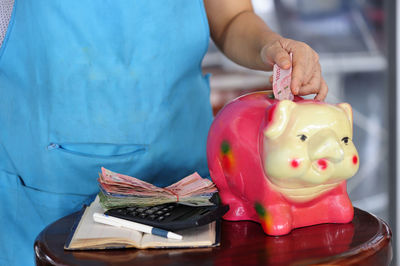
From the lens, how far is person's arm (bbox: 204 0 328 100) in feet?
3.05

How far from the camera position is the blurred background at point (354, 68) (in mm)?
2891

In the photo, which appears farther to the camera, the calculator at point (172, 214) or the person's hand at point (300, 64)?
the person's hand at point (300, 64)

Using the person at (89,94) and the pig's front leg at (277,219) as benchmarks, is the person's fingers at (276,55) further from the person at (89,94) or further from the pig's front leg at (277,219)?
the pig's front leg at (277,219)

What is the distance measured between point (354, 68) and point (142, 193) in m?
2.38

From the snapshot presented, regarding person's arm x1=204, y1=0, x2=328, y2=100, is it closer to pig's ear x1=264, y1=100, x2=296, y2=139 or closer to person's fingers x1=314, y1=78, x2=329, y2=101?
person's fingers x1=314, y1=78, x2=329, y2=101

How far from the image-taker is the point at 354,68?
2994 millimetres

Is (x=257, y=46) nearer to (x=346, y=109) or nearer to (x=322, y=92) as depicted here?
(x=322, y=92)

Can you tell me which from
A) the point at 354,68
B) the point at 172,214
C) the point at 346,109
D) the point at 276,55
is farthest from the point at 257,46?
the point at 354,68

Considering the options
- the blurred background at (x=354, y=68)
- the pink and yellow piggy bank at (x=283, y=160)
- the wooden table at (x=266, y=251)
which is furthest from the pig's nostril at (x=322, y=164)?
the blurred background at (x=354, y=68)

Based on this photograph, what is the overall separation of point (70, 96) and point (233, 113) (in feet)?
1.08

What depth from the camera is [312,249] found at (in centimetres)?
76

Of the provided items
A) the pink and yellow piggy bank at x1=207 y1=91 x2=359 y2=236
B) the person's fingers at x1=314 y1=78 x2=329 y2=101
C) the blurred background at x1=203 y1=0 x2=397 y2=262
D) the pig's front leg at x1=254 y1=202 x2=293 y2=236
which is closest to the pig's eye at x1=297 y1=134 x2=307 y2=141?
the pink and yellow piggy bank at x1=207 y1=91 x2=359 y2=236

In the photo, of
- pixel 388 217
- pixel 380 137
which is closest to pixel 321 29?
pixel 380 137

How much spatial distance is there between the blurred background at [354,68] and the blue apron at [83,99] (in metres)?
1.77
